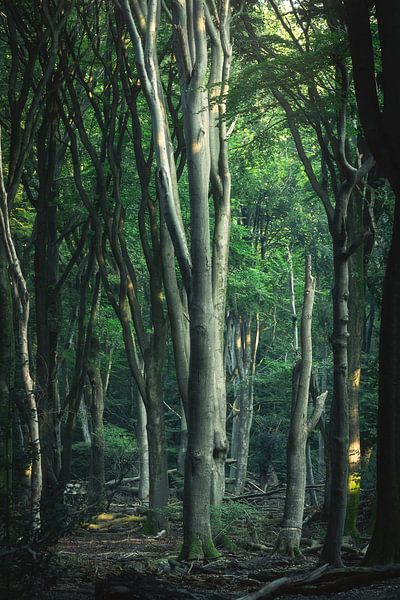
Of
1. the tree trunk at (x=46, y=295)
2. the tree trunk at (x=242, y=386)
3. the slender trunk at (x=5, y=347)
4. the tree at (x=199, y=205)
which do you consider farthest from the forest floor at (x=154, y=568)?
the tree trunk at (x=242, y=386)

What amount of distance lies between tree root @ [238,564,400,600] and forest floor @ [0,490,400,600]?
5 cm

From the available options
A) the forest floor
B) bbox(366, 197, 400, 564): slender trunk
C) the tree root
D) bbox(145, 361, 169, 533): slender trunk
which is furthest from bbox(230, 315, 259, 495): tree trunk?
the tree root

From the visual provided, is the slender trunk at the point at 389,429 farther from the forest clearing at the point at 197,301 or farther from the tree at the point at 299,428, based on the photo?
the tree at the point at 299,428

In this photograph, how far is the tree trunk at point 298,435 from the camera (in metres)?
13.4

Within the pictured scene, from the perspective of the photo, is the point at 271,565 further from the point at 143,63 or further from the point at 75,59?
the point at 75,59

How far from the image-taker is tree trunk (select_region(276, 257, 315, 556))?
13.4m

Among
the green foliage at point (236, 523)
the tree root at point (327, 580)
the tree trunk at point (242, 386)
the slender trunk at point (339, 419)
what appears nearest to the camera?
the tree root at point (327, 580)

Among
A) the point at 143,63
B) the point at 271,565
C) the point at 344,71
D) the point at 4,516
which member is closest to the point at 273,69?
the point at 344,71

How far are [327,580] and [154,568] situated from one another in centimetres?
362

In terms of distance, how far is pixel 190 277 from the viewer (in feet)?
43.6

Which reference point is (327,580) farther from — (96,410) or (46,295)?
(96,410)

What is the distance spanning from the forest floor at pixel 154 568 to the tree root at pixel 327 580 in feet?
0.15

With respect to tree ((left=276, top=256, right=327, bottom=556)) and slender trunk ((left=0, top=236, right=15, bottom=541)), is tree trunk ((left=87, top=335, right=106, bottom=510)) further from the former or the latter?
slender trunk ((left=0, top=236, right=15, bottom=541))

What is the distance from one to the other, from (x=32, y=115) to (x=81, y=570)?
714 centimetres
